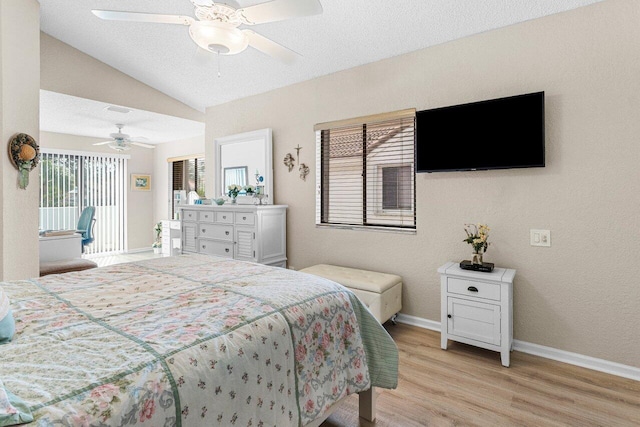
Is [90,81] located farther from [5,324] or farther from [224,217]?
[5,324]

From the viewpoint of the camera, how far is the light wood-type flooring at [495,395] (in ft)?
5.68

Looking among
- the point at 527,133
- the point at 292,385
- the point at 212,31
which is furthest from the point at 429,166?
the point at 292,385

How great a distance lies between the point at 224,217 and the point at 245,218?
0.37 m

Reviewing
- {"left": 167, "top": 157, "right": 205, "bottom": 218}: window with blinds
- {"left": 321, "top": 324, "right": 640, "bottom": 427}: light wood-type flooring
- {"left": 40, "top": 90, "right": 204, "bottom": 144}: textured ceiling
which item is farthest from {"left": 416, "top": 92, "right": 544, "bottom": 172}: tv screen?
{"left": 167, "top": 157, "right": 205, "bottom": 218}: window with blinds

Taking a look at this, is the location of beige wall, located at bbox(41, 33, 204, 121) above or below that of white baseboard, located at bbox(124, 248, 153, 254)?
above

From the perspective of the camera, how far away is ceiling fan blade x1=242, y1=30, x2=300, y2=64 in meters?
1.97

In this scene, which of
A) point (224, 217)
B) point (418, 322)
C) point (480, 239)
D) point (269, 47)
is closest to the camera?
point (269, 47)

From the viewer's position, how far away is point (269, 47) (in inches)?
82.2

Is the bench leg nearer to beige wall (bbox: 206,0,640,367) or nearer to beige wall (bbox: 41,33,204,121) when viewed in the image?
beige wall (bbox: 206,0,640,367)

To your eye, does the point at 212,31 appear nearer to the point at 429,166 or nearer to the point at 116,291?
the point at 116,291

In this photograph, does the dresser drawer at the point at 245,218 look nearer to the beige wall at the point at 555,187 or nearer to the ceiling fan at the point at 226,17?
the beige wall at the point at 555,187

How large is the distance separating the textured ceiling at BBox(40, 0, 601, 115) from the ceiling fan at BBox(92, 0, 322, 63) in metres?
0.38

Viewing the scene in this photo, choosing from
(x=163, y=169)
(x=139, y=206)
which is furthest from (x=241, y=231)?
(x=139, y=206)

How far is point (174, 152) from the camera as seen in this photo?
6.80 m
